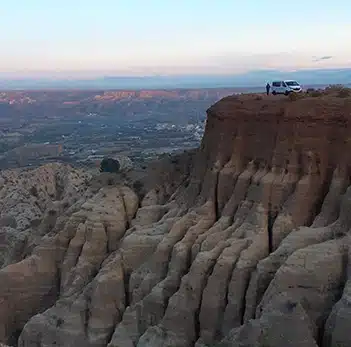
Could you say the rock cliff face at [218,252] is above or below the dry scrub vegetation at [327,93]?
below

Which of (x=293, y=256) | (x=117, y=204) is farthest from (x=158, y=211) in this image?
(x=293, y=256)

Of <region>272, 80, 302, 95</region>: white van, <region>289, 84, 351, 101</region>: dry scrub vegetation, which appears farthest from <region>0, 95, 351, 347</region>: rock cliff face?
<region>272, 80, 302, 95</region>: white van

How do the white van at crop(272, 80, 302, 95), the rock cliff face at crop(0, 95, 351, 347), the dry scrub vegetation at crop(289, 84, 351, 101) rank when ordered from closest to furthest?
the rock cliff face at crop(0, 95, 351, 347)
the dry scrub vegetation at crop(289, 84, 351, 101)
the white van at crop(272, 80, 302, 95)

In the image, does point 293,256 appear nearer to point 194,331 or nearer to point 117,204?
point 194,331

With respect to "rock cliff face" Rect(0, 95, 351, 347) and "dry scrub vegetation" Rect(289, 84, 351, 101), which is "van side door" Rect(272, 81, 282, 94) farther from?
"dry scrub vegetation" Rect(289, 84, 351, 101)

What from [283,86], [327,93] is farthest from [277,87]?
[327,93]

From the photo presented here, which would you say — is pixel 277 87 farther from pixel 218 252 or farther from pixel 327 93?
pixel 218 252

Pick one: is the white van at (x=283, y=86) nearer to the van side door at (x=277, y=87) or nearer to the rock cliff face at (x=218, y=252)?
the van side door at (x=277, y=87)

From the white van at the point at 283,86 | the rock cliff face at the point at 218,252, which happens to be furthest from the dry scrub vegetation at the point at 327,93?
the white van at the point at 283,86
